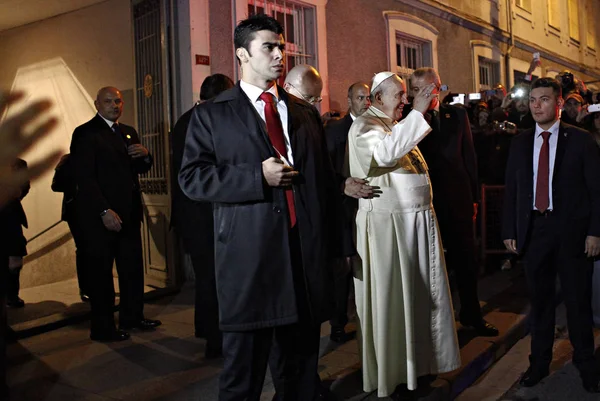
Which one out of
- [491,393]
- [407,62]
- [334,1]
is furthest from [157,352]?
[407,62]

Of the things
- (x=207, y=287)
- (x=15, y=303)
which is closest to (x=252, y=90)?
(x=207, y=287)

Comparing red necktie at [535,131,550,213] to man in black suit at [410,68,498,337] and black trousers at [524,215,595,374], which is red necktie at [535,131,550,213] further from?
man in black suit at [410,68,498,337]

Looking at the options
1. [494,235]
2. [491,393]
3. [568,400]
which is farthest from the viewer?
[494,235]

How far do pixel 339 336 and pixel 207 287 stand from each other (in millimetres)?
1141

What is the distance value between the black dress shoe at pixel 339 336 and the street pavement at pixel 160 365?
6 cm

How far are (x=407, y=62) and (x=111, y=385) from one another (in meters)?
8.65

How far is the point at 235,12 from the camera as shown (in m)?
7.11

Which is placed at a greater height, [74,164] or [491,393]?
[74,164]

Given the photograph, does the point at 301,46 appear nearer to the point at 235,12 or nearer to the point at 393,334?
the point at 235,12

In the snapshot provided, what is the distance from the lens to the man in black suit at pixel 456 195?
16.0 feet

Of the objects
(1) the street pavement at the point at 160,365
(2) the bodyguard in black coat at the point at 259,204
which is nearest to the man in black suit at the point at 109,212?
(1) the street pavement at the point at 160,365

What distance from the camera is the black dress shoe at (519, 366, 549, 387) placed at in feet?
13.1

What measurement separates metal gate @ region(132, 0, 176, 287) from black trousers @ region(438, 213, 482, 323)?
329 cm

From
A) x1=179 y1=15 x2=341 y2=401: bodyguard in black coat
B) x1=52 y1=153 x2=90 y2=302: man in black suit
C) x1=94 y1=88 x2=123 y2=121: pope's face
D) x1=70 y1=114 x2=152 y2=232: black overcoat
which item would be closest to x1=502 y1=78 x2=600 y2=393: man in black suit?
x1=179 y1=15 x2=341 y2=401: bodyguard in black coat
